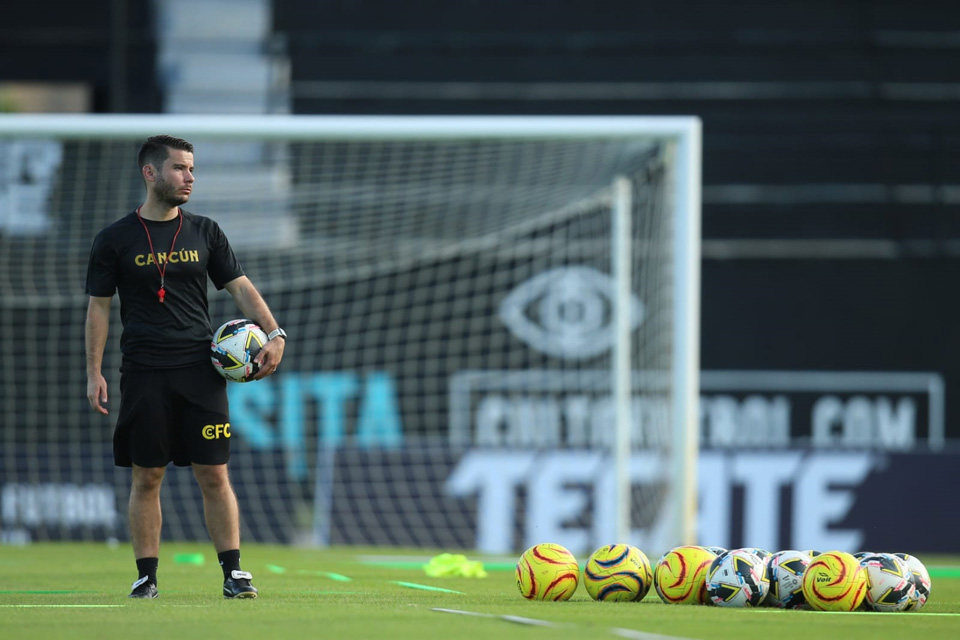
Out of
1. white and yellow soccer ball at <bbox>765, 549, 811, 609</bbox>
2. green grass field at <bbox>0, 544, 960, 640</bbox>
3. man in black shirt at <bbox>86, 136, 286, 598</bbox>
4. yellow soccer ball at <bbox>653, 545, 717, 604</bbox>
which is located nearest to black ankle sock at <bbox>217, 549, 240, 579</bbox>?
man in black shirt at <bbox>86, 136, 286, 598</bbox>

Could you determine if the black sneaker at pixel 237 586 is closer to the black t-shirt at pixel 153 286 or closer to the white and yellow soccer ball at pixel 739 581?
the black t-shirt at pixel 153 286

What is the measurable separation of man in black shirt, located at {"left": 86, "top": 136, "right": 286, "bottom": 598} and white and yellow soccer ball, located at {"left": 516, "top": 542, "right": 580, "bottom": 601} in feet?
3.57

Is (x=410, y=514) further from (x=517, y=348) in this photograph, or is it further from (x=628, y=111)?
(x=628, y=111)

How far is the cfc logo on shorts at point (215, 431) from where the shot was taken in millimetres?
Answer: 5301

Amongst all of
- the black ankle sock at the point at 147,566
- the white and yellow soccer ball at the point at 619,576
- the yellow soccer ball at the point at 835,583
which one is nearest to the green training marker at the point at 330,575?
the black ankle sock at the point at 147,566

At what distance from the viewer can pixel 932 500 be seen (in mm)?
11594

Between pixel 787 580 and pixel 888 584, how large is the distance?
1.20 ft

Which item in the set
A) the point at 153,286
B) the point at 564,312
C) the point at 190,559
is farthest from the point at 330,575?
the point at 564,312

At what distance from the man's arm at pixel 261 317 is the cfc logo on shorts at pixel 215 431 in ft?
0.77

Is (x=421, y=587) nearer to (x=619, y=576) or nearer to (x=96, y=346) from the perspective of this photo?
(x=619, y=576)

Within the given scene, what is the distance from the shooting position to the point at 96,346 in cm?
538

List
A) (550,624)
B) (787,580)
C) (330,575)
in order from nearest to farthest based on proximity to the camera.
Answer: (550,624)
(787,580)
(330,575)

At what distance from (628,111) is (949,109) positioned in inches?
126

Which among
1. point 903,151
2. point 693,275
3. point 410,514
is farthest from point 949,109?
point 410,514
